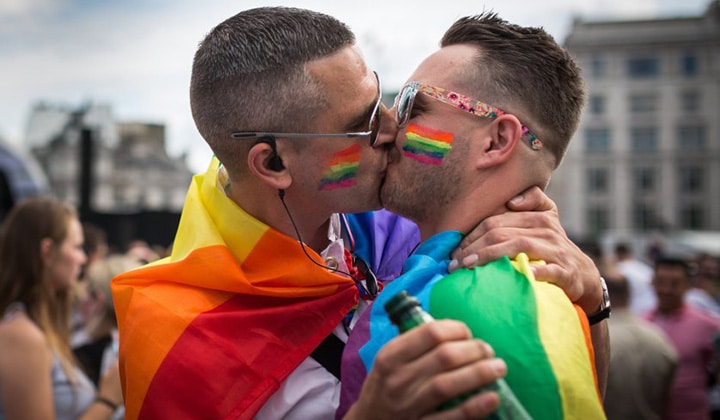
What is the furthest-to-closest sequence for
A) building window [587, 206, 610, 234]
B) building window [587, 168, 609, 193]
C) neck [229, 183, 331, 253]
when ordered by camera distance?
1. building window [587, 168, 609, 193]
2. building window [587, 206, 610, 234]
3. neck [229, 183, 331, 253]

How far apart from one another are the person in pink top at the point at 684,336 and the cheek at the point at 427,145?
4130mm

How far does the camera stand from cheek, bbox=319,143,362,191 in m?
2.30

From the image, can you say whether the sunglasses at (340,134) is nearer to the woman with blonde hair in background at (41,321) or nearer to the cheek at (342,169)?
the cheek at (342,169)

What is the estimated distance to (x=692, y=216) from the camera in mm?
63875

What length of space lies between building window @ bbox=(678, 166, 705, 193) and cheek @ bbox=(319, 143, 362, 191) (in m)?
69.4

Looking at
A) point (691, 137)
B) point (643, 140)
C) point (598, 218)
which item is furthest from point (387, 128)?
point (691, 137)

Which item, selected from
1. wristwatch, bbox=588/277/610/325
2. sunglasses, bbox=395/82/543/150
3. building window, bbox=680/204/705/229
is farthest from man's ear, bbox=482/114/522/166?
building window, bbox=680/204/705/229

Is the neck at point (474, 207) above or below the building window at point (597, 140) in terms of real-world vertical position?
above

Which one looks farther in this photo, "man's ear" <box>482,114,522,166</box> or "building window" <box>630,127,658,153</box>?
"building window" <box>630,127,658,153</box>

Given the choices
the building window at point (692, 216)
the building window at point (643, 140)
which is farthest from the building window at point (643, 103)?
the building window at point (692, 216)

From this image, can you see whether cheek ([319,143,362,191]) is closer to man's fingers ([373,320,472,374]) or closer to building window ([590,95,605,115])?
man's fingers ([373,320,472,374])

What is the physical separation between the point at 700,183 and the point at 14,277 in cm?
6995

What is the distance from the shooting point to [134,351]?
2.15m

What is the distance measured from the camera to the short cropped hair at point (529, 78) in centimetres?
213
